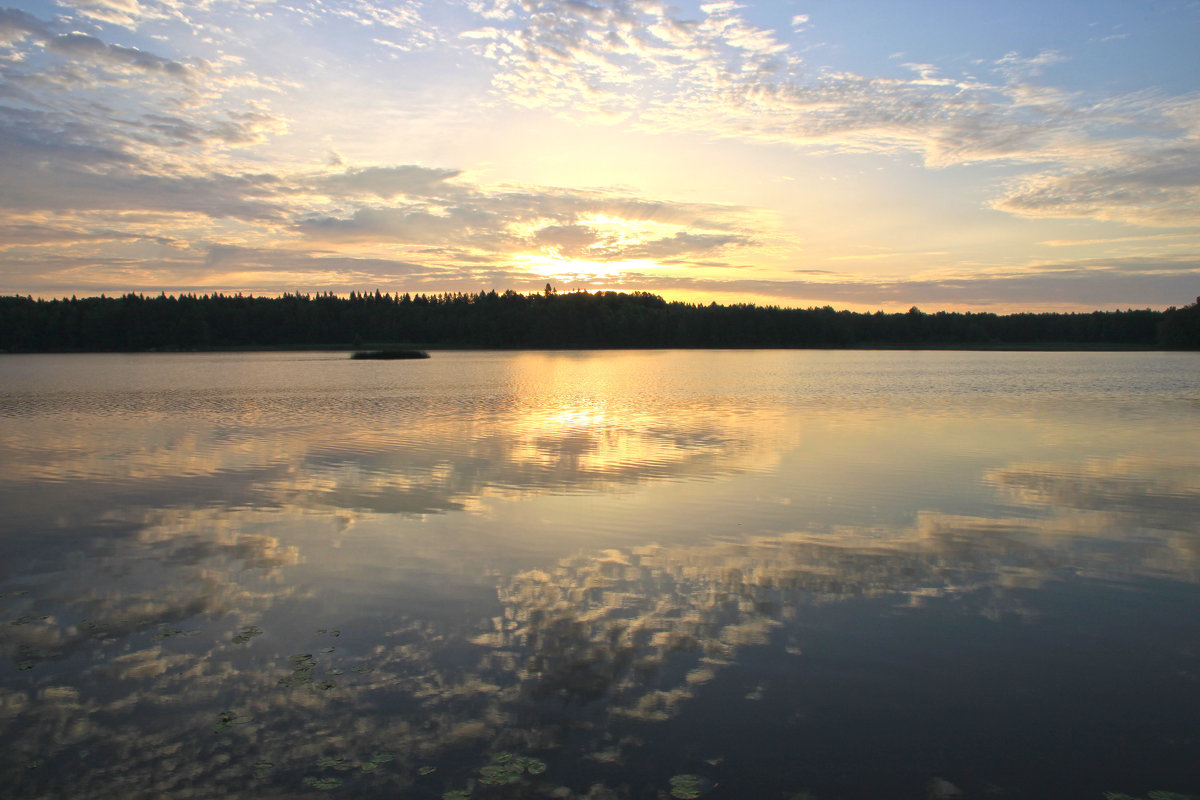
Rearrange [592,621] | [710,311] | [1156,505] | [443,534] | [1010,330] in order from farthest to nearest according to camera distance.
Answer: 1. [710,311]
2. [1010,330]
3. [1156,505]
4. [443,534]
5. [592,621]

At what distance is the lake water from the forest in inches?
5425

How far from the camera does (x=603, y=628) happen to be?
22.5 ft

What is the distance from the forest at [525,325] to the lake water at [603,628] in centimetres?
13779

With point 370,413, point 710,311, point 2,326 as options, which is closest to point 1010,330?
point 710,311

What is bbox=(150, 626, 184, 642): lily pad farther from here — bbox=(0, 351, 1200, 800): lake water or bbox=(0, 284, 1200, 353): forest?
bbox=(0, 284, 1200, 353): forest

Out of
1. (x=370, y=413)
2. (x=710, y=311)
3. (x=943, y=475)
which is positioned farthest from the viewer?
(x=710, y=311)

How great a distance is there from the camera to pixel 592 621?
704 cm

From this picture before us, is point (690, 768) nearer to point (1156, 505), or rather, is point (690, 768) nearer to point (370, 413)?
point (1156, 505)

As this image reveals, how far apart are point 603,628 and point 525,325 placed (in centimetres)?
15304

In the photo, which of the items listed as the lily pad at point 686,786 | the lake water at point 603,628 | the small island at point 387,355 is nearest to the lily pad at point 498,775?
the lake water at point 603,628

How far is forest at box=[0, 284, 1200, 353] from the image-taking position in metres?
135

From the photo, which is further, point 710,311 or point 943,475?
point 710,311

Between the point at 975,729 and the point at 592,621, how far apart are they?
322 cm

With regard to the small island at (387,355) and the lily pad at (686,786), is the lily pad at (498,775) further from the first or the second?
the small island at (387,355)
